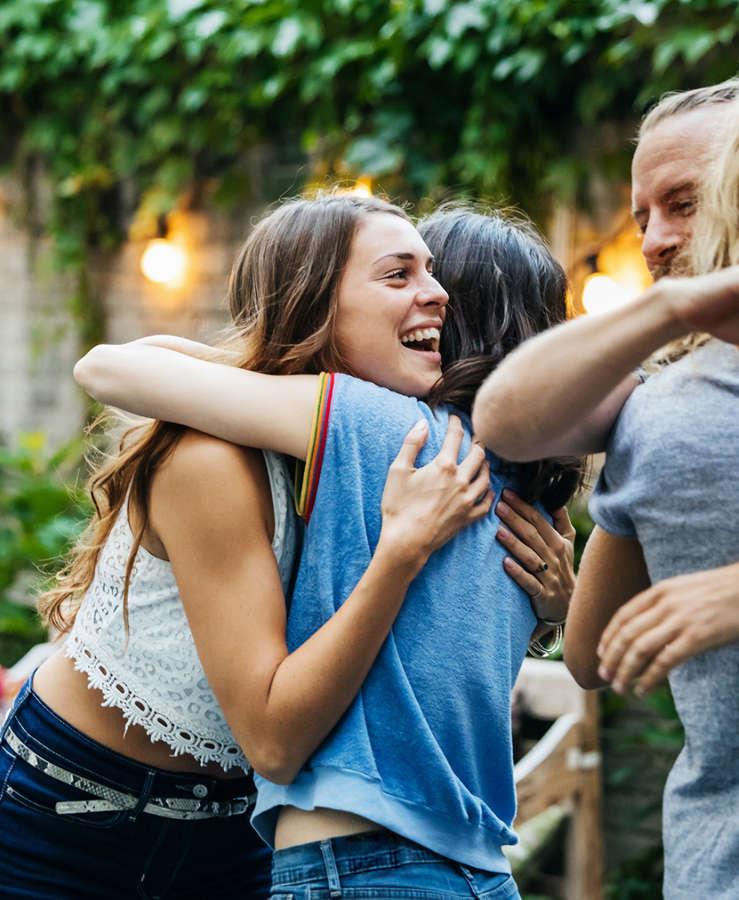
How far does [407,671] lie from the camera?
1254 millimetres

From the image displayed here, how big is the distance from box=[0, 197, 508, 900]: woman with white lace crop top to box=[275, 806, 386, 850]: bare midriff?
6cm

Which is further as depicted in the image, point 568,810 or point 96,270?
point 96,270

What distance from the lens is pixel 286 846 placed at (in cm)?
125

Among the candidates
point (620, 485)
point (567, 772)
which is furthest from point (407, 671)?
point (567, 772)

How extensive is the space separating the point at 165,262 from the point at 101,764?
184 inches

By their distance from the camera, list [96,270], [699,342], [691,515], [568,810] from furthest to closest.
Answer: [96,270] < [568,810] < [699,342] < [691,515]

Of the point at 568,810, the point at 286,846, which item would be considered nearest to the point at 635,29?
the point at 568,810

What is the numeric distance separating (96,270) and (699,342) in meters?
5.52

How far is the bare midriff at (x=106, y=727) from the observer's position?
1.45 metres

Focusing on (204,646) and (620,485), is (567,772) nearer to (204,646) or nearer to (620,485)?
(204,646)

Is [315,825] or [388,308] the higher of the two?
[388,308]

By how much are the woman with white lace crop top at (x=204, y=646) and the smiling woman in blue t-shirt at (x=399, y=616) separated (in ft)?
0.13

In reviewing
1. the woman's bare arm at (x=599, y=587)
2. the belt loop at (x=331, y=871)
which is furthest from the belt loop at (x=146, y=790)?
the woman's bare arm at (x=599, y=587)

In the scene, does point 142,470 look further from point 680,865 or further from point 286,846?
point 680,865
